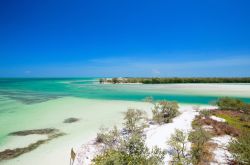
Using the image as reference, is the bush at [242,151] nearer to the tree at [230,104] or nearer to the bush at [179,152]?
the bush at [179,152]

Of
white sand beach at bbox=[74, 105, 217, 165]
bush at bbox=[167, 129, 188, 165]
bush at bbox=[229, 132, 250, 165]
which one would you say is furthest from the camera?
white sand beach at bbox=[74, 105, 217, 165]

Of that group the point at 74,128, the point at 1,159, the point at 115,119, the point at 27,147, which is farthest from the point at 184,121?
the point at 1,159

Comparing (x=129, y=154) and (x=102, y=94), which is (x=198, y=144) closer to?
(x=129, y=154)

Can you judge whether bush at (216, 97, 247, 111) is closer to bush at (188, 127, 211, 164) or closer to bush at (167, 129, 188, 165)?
bush at (188, 127, 211, 164)

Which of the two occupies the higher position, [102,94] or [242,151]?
[242,151]

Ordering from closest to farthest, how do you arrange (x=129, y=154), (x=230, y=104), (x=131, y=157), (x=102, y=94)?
(x=131, y=157), (x=129, y=154), (x=230, y=104), (x=102, y=94)

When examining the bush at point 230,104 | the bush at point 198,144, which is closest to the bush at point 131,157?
the bush at point 198,144

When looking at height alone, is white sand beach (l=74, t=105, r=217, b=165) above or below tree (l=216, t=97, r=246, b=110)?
below

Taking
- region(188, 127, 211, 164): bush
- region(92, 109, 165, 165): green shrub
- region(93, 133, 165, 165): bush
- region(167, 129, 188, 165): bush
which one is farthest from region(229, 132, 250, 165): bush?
region(93, 133, 165, 165): bush

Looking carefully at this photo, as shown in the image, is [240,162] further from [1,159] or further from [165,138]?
[1,159]

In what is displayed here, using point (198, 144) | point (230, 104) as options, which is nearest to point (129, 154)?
point (198, 144)

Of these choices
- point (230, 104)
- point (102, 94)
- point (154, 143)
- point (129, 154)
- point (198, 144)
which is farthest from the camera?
point (102, 94)

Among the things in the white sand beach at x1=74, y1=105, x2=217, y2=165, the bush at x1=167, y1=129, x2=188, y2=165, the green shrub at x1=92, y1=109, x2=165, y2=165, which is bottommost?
the white sand beach at x1=74, y1=105, x2=217, y2=165

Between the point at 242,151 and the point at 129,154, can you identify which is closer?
Result: the point at 129,154
